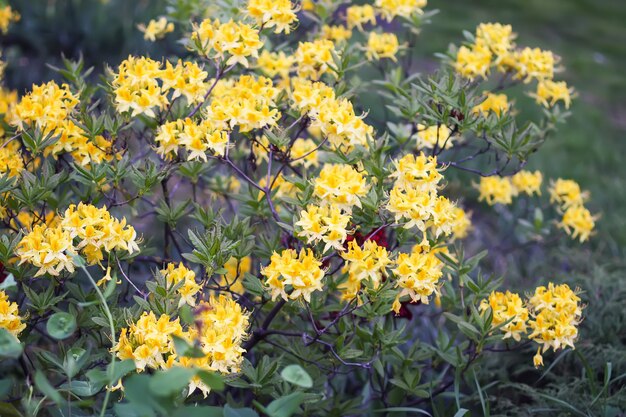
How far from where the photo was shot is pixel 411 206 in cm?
178

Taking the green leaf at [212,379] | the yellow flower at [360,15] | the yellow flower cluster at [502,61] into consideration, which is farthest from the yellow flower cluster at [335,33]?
the green leaf at [212,379]

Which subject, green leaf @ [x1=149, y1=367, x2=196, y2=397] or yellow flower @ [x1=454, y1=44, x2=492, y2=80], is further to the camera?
yellow flower @ [x1=454, y1=44, x2=492, y2=80]

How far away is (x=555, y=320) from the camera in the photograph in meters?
2.03

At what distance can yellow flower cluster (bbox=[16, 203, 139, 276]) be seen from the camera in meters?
1.69

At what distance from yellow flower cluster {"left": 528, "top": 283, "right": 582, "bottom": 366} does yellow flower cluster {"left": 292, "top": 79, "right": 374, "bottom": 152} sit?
25.5 inches

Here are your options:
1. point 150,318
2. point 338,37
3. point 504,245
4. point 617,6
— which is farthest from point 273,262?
point 617,6

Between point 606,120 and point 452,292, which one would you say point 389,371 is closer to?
point 452,292

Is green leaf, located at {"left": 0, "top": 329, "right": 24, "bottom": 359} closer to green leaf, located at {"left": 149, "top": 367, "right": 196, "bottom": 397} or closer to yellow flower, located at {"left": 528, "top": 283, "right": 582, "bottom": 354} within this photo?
green leaf, located at {"left": 149, "top": 367, "right": 196, "bottom": 397}

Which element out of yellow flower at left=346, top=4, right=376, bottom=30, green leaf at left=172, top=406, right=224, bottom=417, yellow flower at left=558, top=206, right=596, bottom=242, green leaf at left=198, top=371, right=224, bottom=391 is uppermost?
yellow flower at left=346, top=4, right=376, bottom=30

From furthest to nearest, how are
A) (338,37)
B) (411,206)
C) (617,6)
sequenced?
(617,6)
(338,37)
(411,206)

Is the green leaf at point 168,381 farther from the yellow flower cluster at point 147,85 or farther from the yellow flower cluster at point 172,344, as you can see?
the yellow flower cluster at point 147,85

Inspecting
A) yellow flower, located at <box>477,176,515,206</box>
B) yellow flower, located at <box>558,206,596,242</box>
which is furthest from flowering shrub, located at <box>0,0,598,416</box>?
yellow flower, located at <box>558,206,596,242</box>

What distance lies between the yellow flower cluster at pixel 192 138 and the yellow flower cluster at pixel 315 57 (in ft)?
1.29

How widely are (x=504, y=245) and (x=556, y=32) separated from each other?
400cm
